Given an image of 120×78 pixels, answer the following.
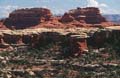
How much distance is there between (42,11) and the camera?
170 metres

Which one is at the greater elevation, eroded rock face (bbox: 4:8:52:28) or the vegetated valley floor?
eroded rock face (bbox: 4:8:52:28)

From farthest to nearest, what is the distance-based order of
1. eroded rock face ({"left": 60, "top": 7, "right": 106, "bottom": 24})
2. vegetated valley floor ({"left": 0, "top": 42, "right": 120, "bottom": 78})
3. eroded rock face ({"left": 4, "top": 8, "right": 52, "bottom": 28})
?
eroded rock face ({"left": 4, "top": 8, "right": 52, "bottom": 28}) → eroded rock face ({"left": 60, "top": 7, "right": 106, "bottom": 24}) → vegetated valley floor ({"left": 0, "top": 42, "right": 120, "bottom": 78})

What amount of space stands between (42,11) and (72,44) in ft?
166

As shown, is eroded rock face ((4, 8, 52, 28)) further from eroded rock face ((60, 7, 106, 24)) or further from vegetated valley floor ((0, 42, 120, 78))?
vegetated valley floor ((0, 42, 120, 78))

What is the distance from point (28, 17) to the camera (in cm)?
17100

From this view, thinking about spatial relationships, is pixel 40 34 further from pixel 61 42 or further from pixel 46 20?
pixel 46 20

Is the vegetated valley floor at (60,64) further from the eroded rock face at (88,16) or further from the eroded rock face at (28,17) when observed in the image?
the eroded rock face at (28,17)

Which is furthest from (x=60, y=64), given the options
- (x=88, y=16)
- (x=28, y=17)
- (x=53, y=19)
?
(x=28, y=17)

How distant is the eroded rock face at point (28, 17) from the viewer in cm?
16850

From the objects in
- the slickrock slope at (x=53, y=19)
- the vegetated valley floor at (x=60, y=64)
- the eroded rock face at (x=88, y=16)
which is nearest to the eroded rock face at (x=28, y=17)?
the slickrock slope at (x=53, y=19)

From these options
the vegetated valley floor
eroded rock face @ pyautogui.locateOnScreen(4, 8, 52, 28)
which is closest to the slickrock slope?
eroded rock face @ pyautogui.locateOnScreen(4, 8, 52, 28)

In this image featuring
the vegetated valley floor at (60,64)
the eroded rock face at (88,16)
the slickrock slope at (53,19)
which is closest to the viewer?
the vegetated valley floor at (60,64)

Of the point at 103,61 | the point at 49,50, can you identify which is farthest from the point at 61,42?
the point at 103,61

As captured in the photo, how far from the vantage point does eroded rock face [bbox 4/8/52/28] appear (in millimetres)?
168500
